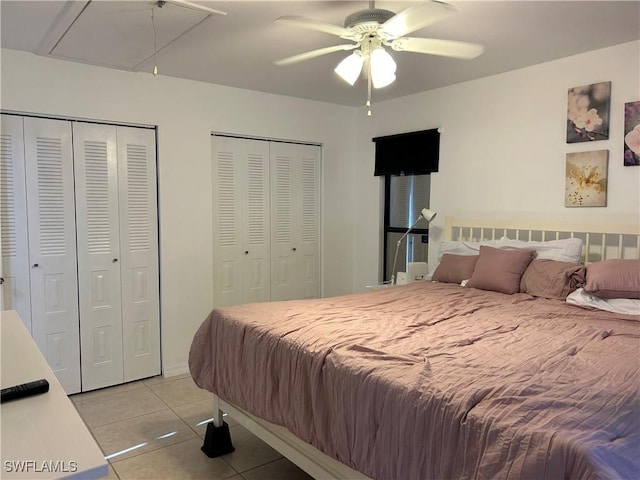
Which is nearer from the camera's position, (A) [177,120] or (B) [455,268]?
(B) [455,268]

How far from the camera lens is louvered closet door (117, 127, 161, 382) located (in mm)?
3566

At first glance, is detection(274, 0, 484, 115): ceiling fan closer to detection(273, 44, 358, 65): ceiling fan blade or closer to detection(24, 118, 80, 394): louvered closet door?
detection(273, 44, 358, 65): ceiling fan blade

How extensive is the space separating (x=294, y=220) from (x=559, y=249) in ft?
7.68

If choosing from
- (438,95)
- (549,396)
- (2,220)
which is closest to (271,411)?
(549,396)

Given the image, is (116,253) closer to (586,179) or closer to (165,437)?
(165,437)

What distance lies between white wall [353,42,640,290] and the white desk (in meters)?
3.13

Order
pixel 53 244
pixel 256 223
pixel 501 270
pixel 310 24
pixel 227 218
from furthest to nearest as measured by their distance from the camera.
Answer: pixel 256 223, pixel 227 218, pixel 53 244, pixel 501 270, pixel 310 24

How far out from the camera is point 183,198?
378 centimetres

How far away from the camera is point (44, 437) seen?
975mm

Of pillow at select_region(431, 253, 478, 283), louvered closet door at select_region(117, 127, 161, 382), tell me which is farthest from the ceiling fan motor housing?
louvered closet door at select_region(117, 127, 161, 382)

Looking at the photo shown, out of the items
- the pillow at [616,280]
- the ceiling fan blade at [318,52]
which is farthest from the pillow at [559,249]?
the ceiling fan blade at [318,52]

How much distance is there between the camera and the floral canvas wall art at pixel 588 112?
3.02m

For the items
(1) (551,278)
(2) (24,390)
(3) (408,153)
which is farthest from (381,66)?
(3) (408,153)

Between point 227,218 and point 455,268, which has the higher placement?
point 227,218
